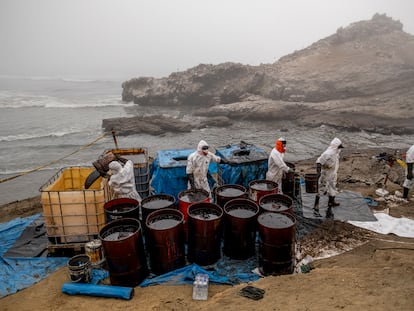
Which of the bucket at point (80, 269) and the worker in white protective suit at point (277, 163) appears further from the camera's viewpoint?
the worker in white protective suit at point (277, 163)

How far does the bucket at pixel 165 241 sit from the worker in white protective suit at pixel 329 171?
13.3 ft

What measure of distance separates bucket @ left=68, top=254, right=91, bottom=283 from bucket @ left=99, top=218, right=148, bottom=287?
0.46 m

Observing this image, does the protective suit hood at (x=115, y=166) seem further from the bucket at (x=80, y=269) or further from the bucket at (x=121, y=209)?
the bucket at (x=80, y=269)

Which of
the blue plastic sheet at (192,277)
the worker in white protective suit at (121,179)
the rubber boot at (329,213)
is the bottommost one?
the blue plastic sheet at (192,277)

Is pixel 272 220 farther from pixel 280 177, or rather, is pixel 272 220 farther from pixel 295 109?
pixel 295 109

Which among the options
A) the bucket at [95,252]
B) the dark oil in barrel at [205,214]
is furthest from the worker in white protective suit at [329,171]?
the bucket at [95,252]

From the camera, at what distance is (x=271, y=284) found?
4.79 metres

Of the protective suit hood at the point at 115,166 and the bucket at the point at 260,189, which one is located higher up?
the protective suit hood at the point at 115,166

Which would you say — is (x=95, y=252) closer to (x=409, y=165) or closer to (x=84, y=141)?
(x=409, y=165)

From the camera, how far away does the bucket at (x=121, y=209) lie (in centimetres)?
576

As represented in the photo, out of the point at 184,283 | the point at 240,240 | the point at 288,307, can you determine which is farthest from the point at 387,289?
the point at 184,283

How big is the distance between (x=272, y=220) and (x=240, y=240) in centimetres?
72

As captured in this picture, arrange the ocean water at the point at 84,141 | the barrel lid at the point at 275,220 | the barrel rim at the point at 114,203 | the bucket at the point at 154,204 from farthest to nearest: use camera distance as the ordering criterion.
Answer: the ocean water at the point at 84,141 < the barrel rim at the point at 114,203 < the bucket at the point at 154,204 < the barrel lid at the point at 275,220

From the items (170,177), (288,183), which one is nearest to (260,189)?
(288,183)
